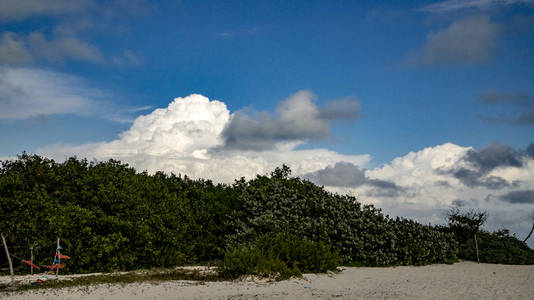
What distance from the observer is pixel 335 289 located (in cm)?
1097

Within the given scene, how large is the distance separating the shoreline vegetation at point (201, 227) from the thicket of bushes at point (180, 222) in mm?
37

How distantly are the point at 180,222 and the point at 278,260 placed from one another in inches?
211

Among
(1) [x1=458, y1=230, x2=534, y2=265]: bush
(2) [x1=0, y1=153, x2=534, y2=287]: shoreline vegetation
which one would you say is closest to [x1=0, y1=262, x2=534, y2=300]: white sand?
(2) [x1=0, y1=153, x2=534, y2=287]: shoreline vegetation

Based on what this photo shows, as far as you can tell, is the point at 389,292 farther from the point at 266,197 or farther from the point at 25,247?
the point at 25,247

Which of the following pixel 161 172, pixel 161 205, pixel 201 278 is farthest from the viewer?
pixel 161 172

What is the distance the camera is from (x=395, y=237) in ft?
53.4

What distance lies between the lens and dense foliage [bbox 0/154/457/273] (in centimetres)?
1353

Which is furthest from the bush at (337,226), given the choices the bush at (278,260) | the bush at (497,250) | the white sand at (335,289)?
the white sand at (335,289)

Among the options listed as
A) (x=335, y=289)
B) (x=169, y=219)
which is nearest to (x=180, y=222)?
(x=169, y=219)

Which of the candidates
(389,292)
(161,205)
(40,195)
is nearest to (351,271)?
(389,292)

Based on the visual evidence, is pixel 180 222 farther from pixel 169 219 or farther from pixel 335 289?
pixel 335 289

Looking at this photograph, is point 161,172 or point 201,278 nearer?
point 201,278

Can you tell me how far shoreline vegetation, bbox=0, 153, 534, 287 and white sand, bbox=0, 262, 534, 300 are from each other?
3.17 feet

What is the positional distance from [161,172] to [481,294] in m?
12.6
